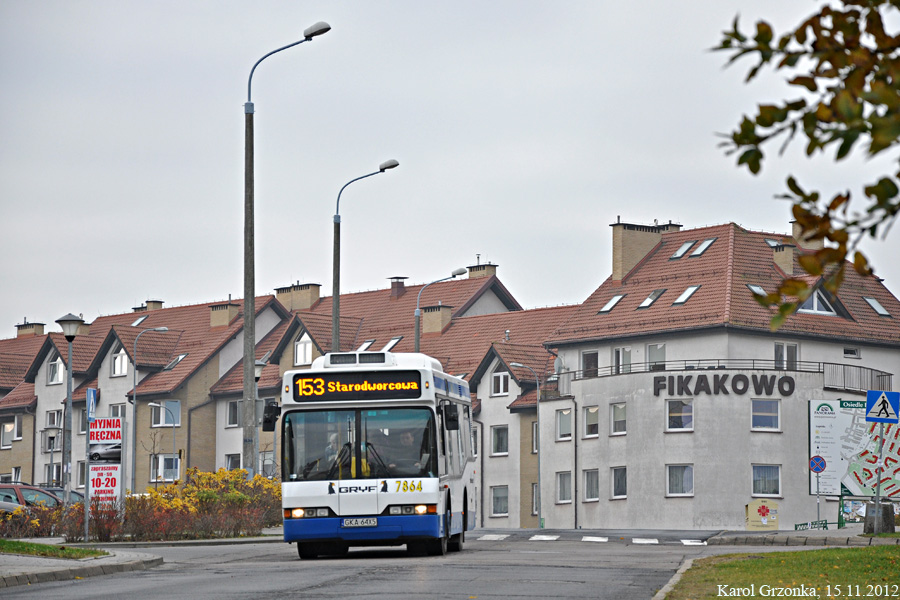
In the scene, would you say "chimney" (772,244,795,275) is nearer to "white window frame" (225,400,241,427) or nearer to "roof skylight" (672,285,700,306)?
"roof skylight" (672,285,700,306)

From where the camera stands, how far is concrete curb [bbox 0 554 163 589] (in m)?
16.9

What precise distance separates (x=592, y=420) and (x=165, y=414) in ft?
88.7

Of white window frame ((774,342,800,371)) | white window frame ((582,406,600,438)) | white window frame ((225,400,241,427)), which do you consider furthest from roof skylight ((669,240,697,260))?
Answer: white window frame ((225,400,241,427))

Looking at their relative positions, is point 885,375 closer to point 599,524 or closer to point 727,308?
point 727,308

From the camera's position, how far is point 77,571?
1875 centimetres

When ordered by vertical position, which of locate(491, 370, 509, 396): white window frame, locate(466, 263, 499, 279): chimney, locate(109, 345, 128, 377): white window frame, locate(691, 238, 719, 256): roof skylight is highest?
locate(466, 263, 499, 279): chimney

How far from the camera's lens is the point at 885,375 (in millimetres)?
62000

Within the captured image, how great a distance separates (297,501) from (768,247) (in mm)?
49104

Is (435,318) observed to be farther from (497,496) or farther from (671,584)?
(671,584)

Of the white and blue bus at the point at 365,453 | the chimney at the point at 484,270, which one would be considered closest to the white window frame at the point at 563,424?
the chimney at the point at 484,270

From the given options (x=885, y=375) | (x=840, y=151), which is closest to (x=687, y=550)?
(x=840, y=151)

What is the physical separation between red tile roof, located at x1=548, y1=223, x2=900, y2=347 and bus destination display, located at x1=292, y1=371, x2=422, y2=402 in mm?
39871

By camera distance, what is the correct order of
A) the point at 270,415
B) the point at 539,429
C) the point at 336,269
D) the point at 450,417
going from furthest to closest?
the point at 539,429 → the point at 336,269 → the point at 450,417 → the point at 270,415

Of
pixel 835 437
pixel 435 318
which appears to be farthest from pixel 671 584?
pixel 435 318
